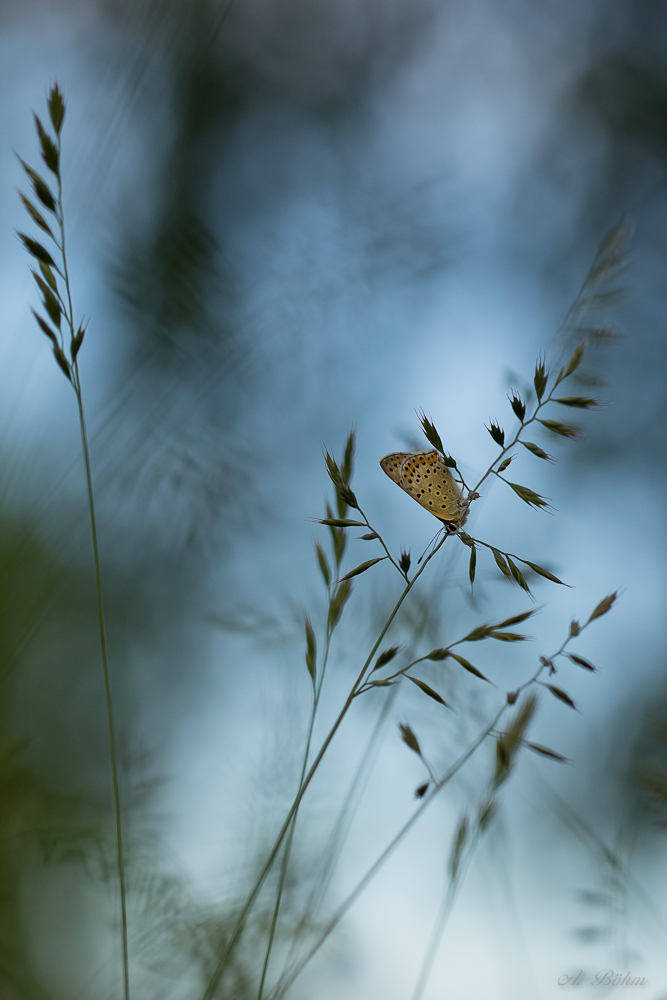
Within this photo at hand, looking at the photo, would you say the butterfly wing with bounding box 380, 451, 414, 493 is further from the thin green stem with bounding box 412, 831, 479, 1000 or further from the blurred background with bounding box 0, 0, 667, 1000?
the thin green stem with bounding box 412, 831, 479, 1000

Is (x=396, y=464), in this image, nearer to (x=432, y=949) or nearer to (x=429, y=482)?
(x=429, y=482)

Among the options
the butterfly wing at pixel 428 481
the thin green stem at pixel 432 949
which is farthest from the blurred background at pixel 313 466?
the butterfly wing at pixel 428 481

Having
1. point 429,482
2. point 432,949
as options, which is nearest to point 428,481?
point 429,482

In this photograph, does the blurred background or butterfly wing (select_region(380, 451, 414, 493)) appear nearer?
butterfly wing (select_region(380, 451, 414, 493))

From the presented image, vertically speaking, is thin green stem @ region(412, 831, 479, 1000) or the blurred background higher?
the blurred background

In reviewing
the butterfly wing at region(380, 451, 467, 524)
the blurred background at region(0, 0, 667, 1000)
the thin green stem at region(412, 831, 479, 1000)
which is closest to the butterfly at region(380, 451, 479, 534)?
the butterfly wing at region(380, 451, 467, 524)

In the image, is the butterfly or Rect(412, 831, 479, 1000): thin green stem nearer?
the butterfly

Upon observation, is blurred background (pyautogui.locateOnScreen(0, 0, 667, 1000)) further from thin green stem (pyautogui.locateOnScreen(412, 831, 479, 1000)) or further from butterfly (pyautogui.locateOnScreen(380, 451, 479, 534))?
butterfly (pyautogui.locateOnScreen(380, 451, 479, 534))
